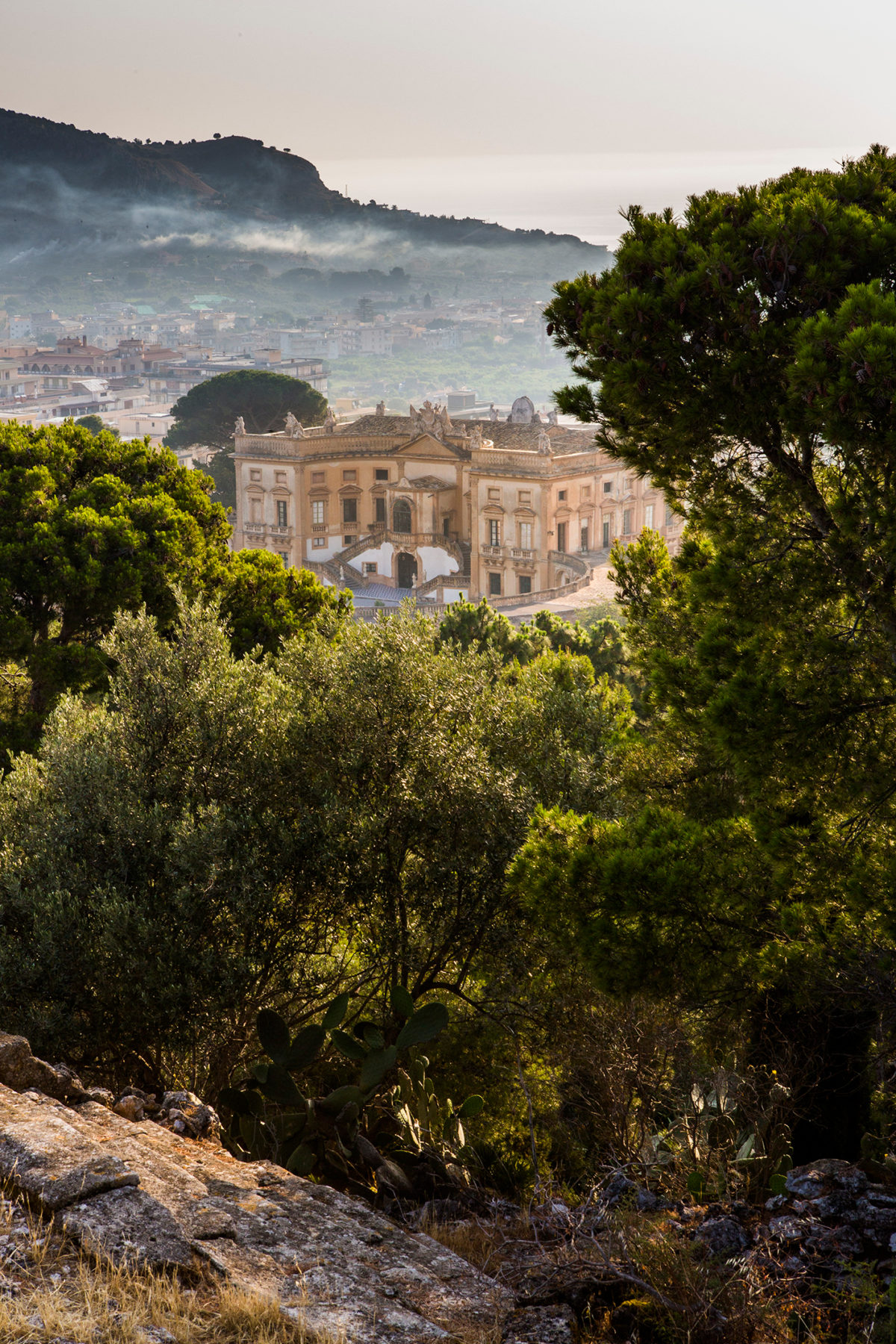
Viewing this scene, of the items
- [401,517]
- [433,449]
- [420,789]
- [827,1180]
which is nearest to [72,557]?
[420,789]

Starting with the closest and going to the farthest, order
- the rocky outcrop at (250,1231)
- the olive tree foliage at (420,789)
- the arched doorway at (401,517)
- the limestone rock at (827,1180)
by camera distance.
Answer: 1. the rocky outcrop at (250,1231)
2. the limestone rock at (827,1180)
3. the olive tree foliage at (420,789)
4. the arched doorway at (401,517)

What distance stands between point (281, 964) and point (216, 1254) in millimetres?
4011

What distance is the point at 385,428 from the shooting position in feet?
240

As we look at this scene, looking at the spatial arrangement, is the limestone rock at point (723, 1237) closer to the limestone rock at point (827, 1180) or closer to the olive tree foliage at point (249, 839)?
the limestone rock at point (827, 1180)

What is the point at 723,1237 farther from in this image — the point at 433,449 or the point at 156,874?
the point at 433,449

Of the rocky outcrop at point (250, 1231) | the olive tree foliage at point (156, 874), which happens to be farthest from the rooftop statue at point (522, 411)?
the rocky outcrop at point (250, 1231)

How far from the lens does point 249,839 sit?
9.18 metres

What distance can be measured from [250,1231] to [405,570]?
64115 mm

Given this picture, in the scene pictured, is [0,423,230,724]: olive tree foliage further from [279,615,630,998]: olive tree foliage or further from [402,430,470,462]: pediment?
[402,430,470,462]: pediment

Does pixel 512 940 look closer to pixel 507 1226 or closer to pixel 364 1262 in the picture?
pixel 507 1226

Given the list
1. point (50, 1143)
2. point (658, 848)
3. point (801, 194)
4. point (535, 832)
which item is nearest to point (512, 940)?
point (535, 832)

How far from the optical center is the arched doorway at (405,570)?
227ft

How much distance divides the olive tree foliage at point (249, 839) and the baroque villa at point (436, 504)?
52.0 m

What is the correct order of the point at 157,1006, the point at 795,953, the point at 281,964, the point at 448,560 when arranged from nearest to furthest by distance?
the point at 795,953 → the point at 157,1006 → the point at 281,964 → the point at 448,560
